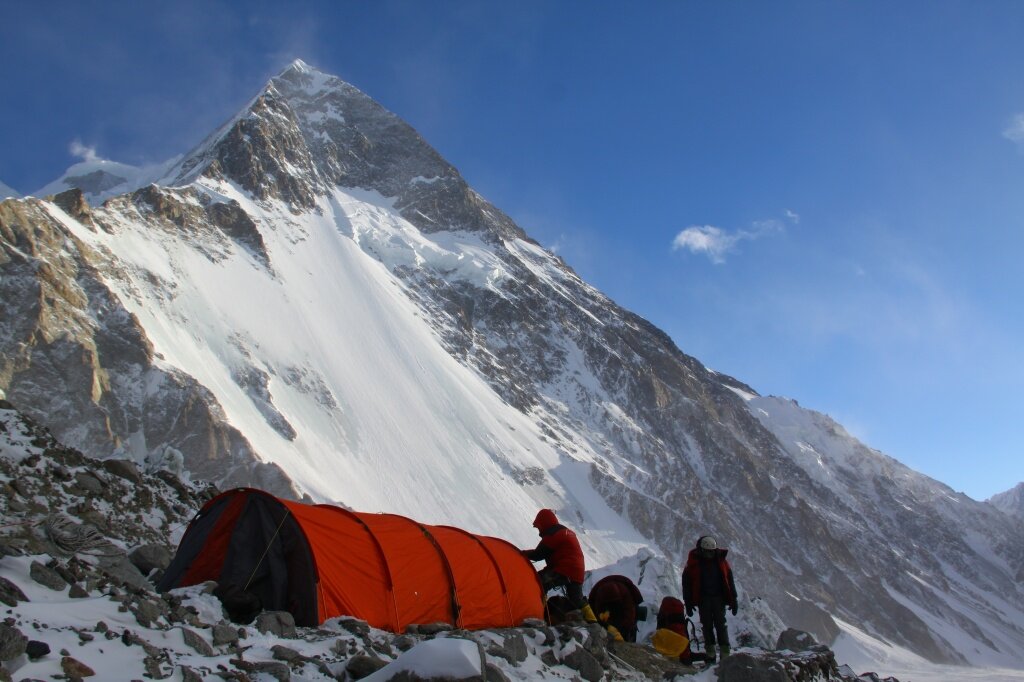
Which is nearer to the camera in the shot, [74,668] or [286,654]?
[74,668]

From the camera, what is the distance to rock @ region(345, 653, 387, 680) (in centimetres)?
728

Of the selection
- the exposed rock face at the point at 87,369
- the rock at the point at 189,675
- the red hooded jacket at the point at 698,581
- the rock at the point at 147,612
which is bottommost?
the rock at the point at 189,675

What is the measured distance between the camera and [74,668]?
5.70m

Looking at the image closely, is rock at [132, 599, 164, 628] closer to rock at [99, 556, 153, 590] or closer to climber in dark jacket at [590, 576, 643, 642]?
rock at [99, 556, 153, 590]

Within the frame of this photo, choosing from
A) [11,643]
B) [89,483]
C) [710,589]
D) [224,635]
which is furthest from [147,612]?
[710,589]

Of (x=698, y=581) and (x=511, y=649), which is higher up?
(x=698, y=581)

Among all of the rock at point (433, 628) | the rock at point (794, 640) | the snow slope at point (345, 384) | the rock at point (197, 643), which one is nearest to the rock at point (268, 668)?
the rock at point (197, 643)

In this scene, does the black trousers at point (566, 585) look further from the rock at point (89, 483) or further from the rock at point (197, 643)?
the rock at point (89, 483)

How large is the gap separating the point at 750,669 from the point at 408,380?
86660 millimetres

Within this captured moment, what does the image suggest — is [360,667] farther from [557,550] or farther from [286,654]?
[557,550]

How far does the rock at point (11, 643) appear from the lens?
5.48m

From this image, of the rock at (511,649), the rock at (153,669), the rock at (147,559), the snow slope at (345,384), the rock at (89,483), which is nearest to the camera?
the rock at (153,669)

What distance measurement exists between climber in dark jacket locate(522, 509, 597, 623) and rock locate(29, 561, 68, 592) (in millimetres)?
7767

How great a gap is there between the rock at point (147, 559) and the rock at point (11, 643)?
4.97 m
